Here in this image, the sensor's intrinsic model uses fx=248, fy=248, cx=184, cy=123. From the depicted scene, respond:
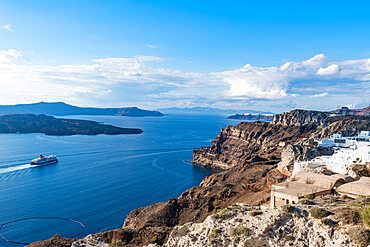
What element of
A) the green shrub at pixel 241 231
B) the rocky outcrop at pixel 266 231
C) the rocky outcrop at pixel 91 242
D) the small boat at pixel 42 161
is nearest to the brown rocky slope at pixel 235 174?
the rocky outcrop at pixel 91 242

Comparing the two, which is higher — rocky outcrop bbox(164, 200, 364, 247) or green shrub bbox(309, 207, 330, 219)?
green shrub bbox(309, 207, 330, 219)

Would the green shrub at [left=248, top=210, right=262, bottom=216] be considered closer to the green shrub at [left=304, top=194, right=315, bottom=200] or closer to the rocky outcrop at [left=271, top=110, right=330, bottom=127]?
the green shrub at [left=304, top=194, right=315, bottom=200]

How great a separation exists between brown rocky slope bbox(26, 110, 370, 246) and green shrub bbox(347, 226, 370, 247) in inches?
640

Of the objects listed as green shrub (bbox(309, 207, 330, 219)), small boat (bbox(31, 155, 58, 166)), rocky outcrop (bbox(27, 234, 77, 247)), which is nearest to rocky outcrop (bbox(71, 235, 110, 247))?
rocky outcrop (bbox(27, 234, 77, 247))

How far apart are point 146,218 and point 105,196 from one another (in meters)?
26.6

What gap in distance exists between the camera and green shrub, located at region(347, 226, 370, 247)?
1162cm

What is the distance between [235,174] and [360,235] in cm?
5400

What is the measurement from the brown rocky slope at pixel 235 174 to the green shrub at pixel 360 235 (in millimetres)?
16261

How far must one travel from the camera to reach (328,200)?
1920 centimetres

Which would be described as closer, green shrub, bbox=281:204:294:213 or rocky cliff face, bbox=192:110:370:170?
green shrub, bbox=281:204:294:213

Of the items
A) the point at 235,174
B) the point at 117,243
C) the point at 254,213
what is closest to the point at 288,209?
the point at 254,213

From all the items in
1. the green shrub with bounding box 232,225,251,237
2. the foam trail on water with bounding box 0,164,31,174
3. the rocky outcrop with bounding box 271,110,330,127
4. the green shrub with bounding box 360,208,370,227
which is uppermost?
the rocky outcrop with bounding box 271,110,330,127

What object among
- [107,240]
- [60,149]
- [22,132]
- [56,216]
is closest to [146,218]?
[107,240]

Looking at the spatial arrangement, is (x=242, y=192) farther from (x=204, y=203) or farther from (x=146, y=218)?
(x=146, y=218)
